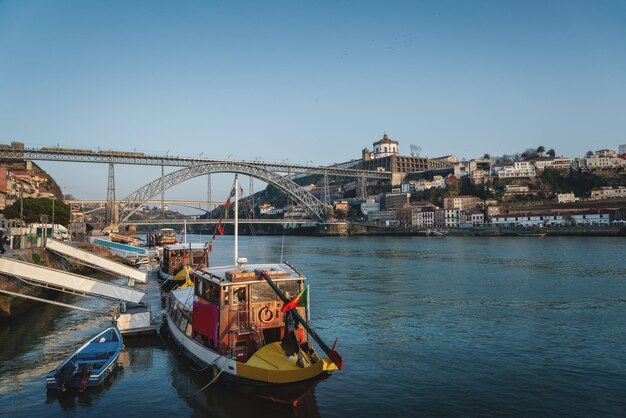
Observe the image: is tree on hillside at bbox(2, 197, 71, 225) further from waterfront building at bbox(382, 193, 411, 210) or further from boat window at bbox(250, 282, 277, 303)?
waterfront building at bbox(382, 193, 411, 210)

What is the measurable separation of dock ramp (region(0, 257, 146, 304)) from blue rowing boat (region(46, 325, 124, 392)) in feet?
9.06

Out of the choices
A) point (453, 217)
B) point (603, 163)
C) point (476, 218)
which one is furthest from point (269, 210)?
point (603, 163)

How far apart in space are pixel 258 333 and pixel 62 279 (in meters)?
6.50

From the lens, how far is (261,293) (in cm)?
758

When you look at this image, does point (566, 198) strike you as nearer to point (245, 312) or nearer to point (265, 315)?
point (265, 315)

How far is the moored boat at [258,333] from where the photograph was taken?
6.62 meters

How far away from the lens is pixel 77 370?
785 centimetres

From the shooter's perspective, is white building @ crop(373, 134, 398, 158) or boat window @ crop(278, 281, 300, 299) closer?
boat window @ crop(278, 281, 300, 299)

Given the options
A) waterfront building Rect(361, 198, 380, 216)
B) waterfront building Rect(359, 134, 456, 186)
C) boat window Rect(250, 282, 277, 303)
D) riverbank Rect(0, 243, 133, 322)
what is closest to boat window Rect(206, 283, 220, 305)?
boat window Rect(250, 282, 277, 303)

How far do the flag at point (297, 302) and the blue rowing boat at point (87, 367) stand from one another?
3.52 metres

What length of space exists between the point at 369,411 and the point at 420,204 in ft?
243

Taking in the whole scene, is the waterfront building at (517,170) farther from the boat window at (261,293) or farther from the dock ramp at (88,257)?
the boat window at (261,293)

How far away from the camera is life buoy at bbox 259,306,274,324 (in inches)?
298

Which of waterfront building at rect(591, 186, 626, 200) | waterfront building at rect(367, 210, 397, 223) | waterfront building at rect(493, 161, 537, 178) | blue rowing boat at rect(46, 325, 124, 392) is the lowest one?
blue rowing boat at rect(46, 325, 124, 392)
